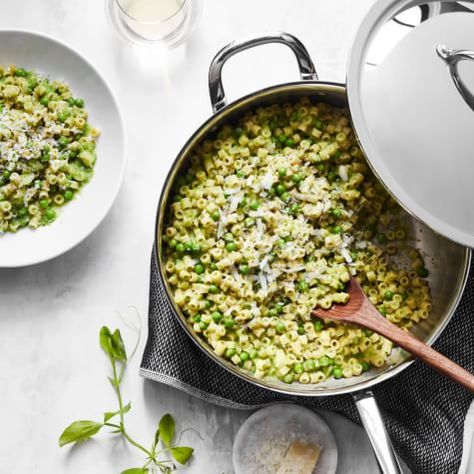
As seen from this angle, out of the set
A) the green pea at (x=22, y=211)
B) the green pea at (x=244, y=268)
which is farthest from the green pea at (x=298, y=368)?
the green pea at (x=22, y=211)

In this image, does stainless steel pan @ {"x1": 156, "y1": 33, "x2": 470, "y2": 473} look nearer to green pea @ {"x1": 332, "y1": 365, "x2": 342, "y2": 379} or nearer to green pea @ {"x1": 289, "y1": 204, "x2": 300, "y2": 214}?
green pea @ {"x1": 332, "y1": 365, "x2": 342, "y2": 379}

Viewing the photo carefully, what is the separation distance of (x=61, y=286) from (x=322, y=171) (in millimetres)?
1075

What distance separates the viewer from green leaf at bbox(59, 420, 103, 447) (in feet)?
8.97

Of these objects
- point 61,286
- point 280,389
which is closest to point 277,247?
point 280,389

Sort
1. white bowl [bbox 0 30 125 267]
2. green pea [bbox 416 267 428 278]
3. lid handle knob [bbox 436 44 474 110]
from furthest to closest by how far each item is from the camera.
A: white bowl [bbox 0 30 125 267] → green pea [bbox 416 267 428 278] → lid handle knob [bbox 436 44 474 110]

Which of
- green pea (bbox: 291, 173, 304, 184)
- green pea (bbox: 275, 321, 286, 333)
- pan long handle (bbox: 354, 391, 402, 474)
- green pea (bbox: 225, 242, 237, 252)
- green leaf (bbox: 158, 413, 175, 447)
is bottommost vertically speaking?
green leaf (bbox: 158, 413, 175, 447)

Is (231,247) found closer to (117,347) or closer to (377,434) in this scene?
(117,347)

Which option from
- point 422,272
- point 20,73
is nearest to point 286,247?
point 422,272

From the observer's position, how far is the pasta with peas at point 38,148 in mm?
2658

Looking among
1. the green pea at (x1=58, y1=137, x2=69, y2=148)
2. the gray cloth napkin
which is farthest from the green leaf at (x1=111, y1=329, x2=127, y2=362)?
the green pea at (x1=58, y1=137, x2=69, y2=148)

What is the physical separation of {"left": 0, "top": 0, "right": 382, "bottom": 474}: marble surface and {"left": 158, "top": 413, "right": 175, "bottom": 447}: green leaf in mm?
67

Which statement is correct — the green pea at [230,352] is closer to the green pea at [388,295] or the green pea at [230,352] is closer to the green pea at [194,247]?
the green pea at [194,247]

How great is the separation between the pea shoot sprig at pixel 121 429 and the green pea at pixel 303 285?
71 cm

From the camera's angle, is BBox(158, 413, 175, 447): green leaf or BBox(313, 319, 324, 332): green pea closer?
BBox(313, 319, 324, 332): green pea
